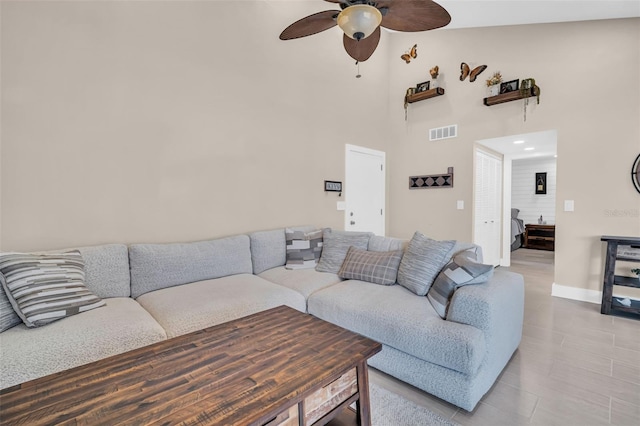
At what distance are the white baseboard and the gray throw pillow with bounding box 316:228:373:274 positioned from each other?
2561 mm

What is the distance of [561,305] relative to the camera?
3299 mm

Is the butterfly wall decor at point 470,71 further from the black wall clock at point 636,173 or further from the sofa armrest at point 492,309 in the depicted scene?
the sofa armrest at point 492,309

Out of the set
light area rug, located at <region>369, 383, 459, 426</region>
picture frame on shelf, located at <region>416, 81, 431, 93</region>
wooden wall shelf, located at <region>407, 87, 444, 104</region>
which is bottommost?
light area rug, located at <region>369, 383, 459, 426</region>

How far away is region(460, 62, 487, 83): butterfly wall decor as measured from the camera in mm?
3988

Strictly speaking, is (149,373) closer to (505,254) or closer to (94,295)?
(94,295)

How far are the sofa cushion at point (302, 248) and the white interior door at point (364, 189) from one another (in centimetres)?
118

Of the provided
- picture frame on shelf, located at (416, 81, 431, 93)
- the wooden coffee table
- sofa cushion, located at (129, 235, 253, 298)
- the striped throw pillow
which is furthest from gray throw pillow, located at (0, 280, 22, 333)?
picture frame on shelf, located at (416, 81, 431, 93)

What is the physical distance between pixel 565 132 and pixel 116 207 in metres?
4.79

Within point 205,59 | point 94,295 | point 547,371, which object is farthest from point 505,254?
point 94,295

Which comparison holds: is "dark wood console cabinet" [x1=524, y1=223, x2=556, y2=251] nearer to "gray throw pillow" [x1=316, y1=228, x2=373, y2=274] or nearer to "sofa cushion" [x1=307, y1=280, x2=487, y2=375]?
"gray throw pillow" [x1=316, y1=228, x2=373, y2=274]

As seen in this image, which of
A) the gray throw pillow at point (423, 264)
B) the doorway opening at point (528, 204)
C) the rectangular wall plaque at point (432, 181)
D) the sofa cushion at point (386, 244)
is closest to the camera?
the gray throw pillow at point (423, 264)

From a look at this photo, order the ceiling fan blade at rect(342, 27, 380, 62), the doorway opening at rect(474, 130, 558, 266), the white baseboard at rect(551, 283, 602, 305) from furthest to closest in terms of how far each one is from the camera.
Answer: the doorway opening at rect(474, 130, 558, 266) → the white baseboard at rect(551, 283, 602, 305) → the ceiling fan blade at rect(342, 27, 380, 62)

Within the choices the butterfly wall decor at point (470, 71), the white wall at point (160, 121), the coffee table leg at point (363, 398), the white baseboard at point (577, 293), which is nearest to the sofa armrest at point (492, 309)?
the coffee table leg at point (363, 398)

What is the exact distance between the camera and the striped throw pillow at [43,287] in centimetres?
160
